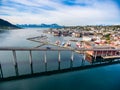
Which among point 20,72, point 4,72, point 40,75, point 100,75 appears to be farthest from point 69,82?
point 4,72

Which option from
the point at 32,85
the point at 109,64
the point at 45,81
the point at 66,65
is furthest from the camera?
the point at 109,64

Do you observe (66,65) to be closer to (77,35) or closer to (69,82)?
(69,82)

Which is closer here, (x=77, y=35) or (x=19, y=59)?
(x=19, y=59)

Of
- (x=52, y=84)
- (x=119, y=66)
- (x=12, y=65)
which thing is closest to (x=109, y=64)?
(x=119, y=66)

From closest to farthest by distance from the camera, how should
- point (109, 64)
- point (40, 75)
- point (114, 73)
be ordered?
point (40, 75)
point (114, 73)
point (109, 64)

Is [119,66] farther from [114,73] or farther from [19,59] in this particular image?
[19,59]

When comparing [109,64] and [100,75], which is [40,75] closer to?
[100,75]

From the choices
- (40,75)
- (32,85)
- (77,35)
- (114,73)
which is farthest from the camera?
(77,35)

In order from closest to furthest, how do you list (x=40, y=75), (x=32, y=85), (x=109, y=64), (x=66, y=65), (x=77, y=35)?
1. (x=32, y=85)
2. (x=40, y=75)
3. (x=66, y=65)
4. (x=109, y=64)
5. (x=77, y=35)

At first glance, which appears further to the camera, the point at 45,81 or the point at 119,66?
the point at 119,66
